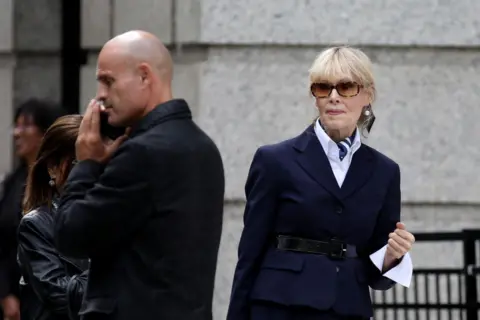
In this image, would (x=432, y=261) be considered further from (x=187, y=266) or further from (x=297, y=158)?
(x=187, y=266)

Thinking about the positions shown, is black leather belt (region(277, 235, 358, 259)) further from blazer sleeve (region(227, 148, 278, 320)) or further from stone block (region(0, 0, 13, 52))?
stone block (region(0, 0, 13, 52))

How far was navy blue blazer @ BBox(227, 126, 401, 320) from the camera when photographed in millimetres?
5316

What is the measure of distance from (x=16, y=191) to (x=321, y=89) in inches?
98.3

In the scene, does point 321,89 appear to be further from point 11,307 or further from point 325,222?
point 11,307

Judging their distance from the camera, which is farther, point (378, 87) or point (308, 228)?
point (378, 87)

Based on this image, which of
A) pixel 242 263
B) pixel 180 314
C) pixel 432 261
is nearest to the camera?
pixel 180 314

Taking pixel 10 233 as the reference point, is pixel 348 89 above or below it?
above

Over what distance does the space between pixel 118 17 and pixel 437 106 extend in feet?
6.34

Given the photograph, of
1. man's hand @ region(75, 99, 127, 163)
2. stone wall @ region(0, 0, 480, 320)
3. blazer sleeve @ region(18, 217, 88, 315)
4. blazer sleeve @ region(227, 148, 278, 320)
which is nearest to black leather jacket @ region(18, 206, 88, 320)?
blazer sleeve @ region(18, 217, 88, 315)

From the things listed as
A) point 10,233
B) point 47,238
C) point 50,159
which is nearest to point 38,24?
point 10,233

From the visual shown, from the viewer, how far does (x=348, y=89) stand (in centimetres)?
546

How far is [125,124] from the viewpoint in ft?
14.6

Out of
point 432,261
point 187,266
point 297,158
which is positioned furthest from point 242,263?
point 432,261

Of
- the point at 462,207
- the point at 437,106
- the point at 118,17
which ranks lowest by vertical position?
the point at 462,207
